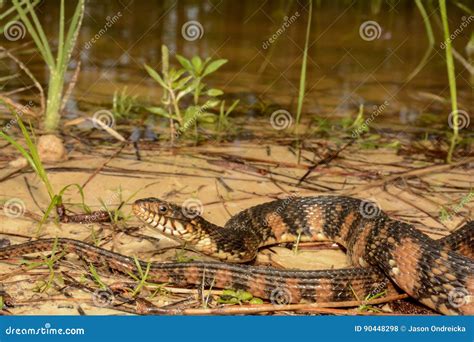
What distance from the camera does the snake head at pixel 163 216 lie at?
5957mm

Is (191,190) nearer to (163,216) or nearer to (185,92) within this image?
(163,216)

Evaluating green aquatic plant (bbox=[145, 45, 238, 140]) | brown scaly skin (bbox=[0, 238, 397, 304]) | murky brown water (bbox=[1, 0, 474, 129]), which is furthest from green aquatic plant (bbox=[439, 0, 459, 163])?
brown scaly skin (bbox=[0, 238, 397, 304])

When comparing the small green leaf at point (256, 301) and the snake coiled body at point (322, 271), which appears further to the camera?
the snake coiled body at point (322, 271)

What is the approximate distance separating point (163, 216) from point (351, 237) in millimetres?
1463

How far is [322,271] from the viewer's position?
5617 millimetres

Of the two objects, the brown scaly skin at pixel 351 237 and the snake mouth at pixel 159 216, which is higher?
the snake mouth at pixel 159 216

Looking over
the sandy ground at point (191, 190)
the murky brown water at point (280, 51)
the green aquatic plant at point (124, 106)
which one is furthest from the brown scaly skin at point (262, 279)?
the murky brown water at point (280, 51)

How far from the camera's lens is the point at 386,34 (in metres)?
16.7

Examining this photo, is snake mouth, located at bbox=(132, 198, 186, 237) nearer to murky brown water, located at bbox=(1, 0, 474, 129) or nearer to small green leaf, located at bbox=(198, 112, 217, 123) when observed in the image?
small green leaf, located at bbox=(198, 112, 217, 123)

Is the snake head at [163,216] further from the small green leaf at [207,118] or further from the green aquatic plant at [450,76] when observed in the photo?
the green aquatic plant at [450,76]

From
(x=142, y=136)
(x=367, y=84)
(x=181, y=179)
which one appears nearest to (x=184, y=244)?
(x=181, y=179)

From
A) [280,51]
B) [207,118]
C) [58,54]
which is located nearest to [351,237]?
[207,118]

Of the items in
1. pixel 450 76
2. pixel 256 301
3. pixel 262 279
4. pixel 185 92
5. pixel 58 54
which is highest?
pixel 58 54

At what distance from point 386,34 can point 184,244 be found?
447 inches
